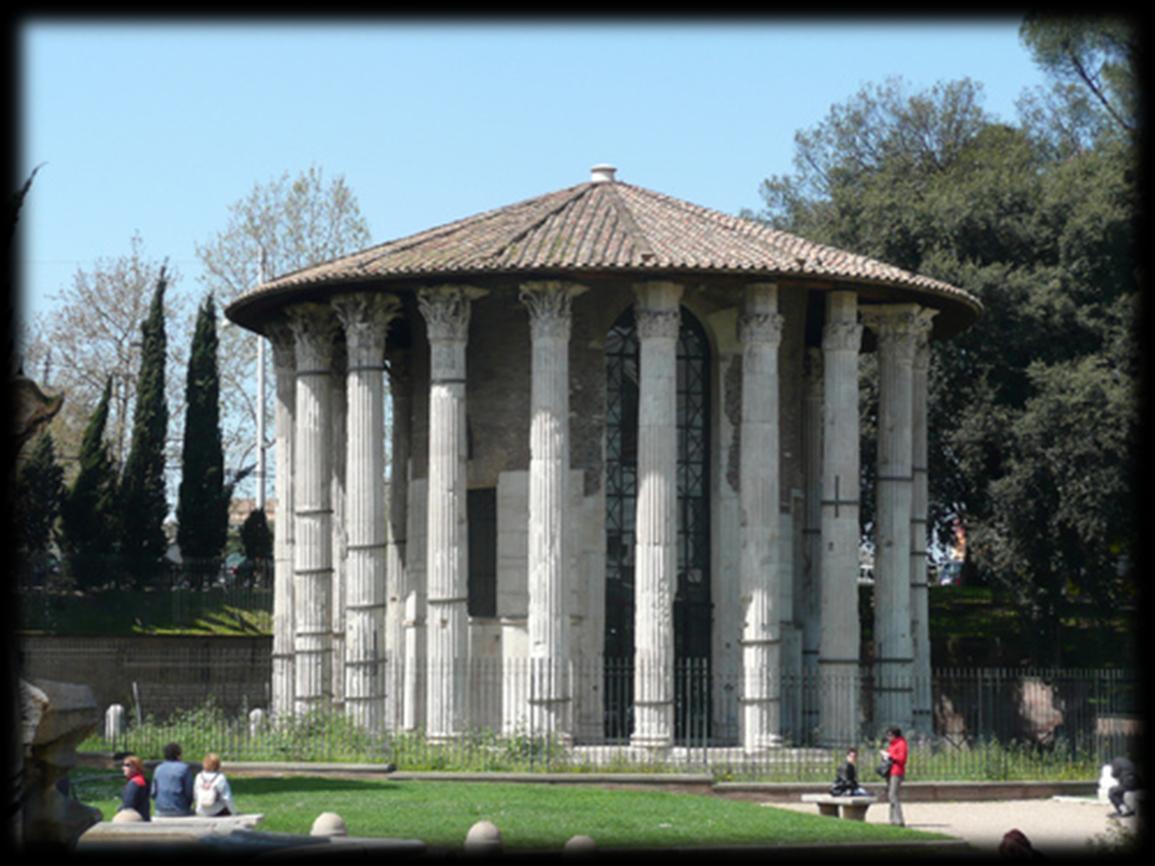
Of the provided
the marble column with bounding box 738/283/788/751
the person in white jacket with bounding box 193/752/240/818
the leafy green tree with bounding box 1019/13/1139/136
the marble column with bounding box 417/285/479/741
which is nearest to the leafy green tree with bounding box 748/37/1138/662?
the leafy green tree with bounding box 1019/13/1139/136

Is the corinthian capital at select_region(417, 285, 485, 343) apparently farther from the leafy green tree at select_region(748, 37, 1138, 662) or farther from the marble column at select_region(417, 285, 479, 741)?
the leafy green tree at select_region(748, 37, 1138, 662)

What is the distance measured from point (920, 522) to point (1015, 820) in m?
9.82

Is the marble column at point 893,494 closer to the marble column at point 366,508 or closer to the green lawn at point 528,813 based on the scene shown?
the green lawn at point 528,813

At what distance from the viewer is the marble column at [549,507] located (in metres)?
31.0

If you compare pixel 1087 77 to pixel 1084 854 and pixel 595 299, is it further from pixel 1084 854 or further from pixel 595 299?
pixel 1084 854

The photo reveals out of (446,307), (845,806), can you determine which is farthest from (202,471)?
(845,806)

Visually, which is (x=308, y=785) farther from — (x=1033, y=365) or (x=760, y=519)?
(x=1033, y=365)

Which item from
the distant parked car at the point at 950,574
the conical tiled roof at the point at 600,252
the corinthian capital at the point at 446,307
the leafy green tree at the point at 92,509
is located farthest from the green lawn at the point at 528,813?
the distant parked car at the point at 950,574

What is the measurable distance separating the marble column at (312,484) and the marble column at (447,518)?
2.66 m

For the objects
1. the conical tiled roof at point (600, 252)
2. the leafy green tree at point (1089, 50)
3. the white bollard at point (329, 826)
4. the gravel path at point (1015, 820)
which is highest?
the leafy green tree at point (1089, 50)

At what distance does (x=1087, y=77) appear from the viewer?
46000 mm

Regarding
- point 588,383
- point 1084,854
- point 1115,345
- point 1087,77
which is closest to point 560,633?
point 588,383

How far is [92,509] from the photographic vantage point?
47.7 metres

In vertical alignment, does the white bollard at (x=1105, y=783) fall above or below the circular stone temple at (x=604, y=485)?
below
